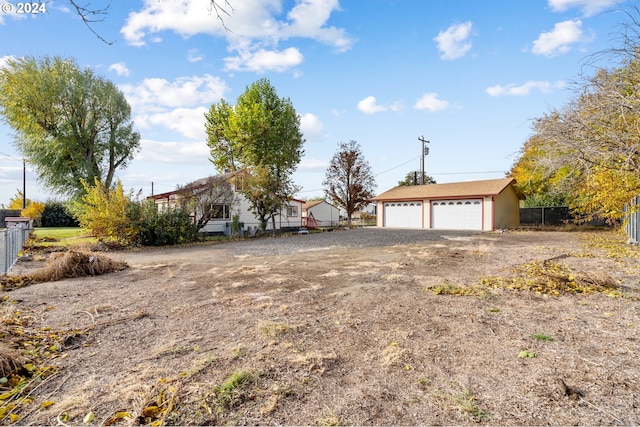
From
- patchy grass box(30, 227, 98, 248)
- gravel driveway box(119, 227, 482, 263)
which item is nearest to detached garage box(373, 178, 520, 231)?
gravel driveway box(119, 227, 482, 263)

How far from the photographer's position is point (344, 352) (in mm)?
3373

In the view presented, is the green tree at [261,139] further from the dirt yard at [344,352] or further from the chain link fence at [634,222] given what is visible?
the chain link fence at [634,222]

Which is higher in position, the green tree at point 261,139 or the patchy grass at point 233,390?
the green tree at point 261,139

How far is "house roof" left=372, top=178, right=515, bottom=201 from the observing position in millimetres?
23203

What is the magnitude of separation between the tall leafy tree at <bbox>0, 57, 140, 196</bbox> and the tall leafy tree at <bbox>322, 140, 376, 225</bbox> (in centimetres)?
1766

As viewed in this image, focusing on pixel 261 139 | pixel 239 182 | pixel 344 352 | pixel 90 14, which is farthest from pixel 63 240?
pixel 344 352

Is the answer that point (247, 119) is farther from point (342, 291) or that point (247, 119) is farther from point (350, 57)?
point (342, 291)

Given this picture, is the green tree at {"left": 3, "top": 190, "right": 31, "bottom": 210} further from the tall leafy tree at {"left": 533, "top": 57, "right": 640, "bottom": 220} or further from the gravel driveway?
the tall leafy tree at {"left": 533, "top": 57, "right": 640, "bottom": 220}

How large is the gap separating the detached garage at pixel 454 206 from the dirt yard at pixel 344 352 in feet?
56.2

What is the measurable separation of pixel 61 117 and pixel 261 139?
12852 mm

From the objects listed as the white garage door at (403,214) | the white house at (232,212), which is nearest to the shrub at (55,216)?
the white house at (232,212)

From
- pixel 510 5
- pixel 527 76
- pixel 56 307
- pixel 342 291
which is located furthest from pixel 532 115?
pixel 56 307

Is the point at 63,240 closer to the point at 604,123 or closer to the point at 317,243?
the point at 317,243

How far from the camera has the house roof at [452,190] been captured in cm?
2320
